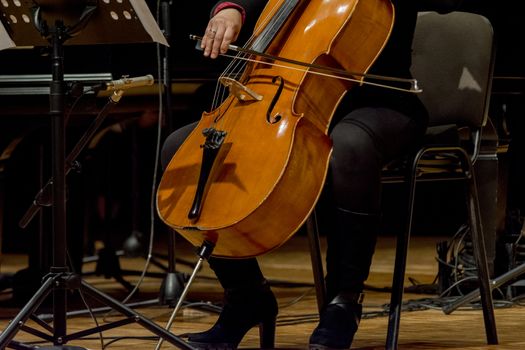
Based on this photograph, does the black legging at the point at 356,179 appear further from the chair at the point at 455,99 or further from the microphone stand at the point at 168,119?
the microphone stand at the point at 168,119

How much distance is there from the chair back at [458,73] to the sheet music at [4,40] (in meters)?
0.94

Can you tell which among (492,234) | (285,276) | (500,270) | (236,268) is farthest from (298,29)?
(285,276)

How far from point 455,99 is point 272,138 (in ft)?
2.30

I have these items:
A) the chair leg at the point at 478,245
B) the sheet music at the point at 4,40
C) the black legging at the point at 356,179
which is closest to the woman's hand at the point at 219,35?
the black legging at the point at 356,179

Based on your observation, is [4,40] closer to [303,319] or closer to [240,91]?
[240,91]

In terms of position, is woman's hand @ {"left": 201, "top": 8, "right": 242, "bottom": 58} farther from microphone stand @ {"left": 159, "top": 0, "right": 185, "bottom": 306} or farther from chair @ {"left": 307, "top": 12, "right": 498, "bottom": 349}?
microphone stand @ {"left": 159, "top": 0, "right": 185, "bottom": 306}

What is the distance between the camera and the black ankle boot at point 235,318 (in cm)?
209

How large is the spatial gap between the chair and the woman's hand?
48cm

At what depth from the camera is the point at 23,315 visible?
70.4 inches

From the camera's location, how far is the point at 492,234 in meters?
2.92

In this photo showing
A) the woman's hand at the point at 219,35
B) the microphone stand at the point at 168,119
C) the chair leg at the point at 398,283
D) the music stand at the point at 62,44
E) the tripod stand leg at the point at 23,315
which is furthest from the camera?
the microphone stand at the point at 168,119

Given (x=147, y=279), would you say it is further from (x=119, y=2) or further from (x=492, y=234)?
(x=119, y=2)

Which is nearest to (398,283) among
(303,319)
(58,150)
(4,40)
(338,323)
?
(338,323)

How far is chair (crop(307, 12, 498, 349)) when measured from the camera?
7.61 ft
